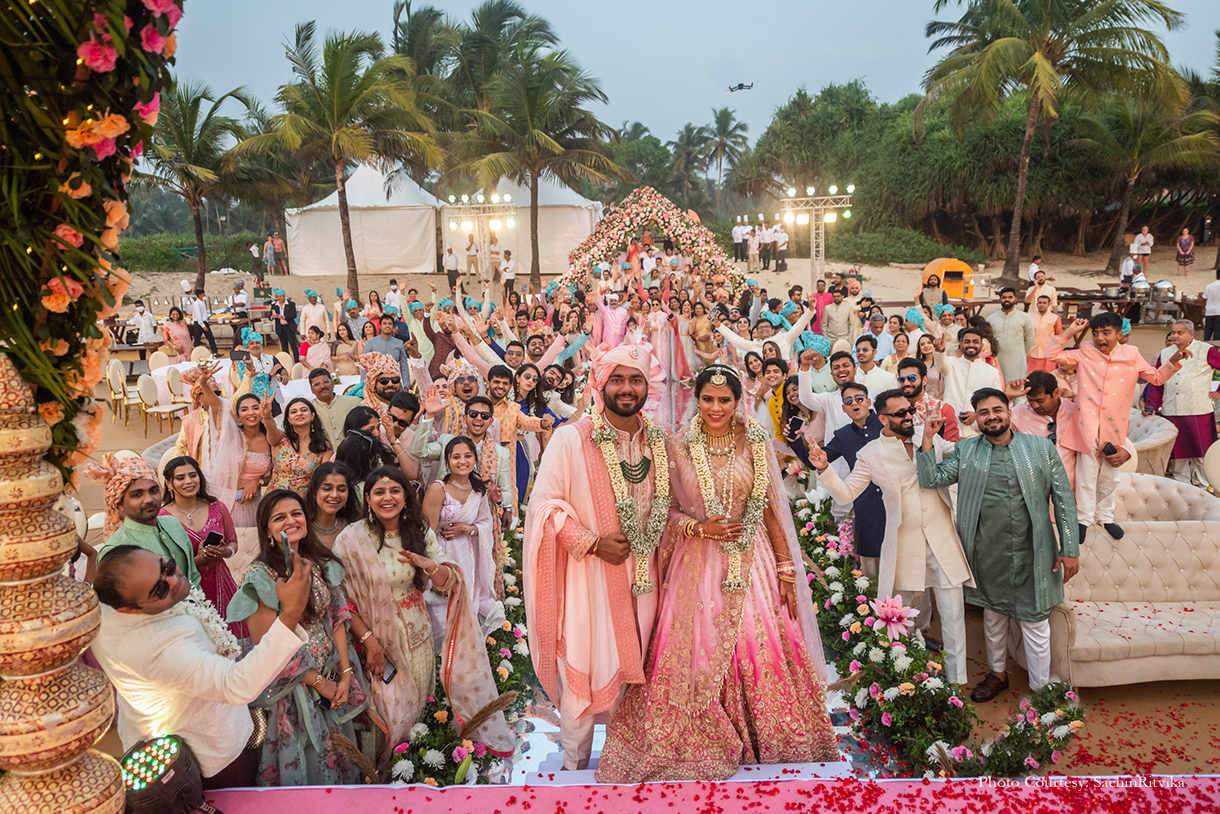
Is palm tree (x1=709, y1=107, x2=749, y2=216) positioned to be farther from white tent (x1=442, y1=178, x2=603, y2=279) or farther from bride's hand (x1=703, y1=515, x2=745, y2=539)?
bride's hand (x1=703, y1=515, x2=745, y2=539)

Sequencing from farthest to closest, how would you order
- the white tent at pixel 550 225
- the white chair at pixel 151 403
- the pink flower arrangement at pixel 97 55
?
the white tent at pixel 550 225
the white chair at pixel 151 403
the pink flower arrangement at pixel 97 55

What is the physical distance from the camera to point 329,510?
348 centimetres

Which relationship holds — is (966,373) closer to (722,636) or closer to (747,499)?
(747,499)

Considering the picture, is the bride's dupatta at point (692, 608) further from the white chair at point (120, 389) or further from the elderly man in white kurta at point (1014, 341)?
the white chair at point (120, 389)

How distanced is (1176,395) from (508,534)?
6.10m

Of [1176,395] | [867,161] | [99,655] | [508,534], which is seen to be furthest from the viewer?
[867,161]

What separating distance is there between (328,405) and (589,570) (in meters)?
3.28

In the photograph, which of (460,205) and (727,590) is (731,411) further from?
(460,205)

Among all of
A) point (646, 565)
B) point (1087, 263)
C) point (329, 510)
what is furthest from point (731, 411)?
point (1087, 263)

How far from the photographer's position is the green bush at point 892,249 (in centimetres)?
2833

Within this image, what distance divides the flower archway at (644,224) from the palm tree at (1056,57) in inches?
262

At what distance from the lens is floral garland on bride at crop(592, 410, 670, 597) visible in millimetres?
3193

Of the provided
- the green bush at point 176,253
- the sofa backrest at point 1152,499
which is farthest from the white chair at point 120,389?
the green bush at point 176,253

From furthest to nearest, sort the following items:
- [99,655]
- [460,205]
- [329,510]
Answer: [460,205] → [329,510] → [99,655]
